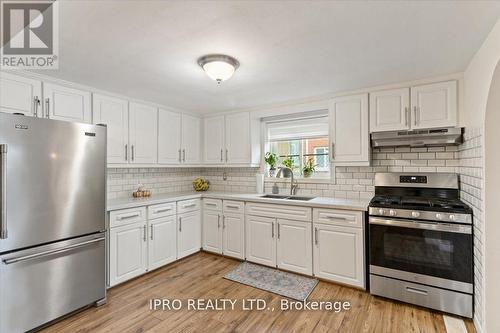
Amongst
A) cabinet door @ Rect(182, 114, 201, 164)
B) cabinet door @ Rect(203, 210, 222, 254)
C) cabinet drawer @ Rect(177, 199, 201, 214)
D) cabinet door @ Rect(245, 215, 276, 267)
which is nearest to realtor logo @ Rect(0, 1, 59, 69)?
cabinet door @ Rect(182, 114, 201, 164)

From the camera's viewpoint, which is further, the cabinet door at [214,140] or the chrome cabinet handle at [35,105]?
the cabinet door at [214,140]

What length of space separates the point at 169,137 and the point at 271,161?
5.29ft

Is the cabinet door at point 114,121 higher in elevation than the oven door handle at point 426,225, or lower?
higher

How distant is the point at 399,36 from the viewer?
1.79 m

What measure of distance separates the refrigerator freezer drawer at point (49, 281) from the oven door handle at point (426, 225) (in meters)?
2.81

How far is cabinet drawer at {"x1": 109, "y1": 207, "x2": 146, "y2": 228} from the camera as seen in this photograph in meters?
2.79

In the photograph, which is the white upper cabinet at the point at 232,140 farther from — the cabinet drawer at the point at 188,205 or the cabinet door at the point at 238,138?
the cabinet drawer at the point at 188,205

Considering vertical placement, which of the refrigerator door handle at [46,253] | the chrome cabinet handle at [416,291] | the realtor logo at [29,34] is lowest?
the chrome cabinet handle at [416,291]

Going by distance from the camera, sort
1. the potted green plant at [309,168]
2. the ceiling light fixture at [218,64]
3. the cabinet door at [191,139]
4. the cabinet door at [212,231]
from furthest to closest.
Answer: the cabinet door at [191,139]
the cabinet door at [212,231]
the potted green plant at [309,168]
the ceiling light fixture at [218,64]

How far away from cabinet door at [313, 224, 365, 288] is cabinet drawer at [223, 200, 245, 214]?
107 cm

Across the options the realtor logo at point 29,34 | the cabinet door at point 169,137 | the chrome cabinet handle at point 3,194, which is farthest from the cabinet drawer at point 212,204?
the realtor logo at point 29,34

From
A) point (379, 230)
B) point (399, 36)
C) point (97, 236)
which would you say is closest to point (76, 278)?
point (97, 236)

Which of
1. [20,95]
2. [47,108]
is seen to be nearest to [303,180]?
[47,108]

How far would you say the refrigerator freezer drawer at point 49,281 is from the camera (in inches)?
75.7
